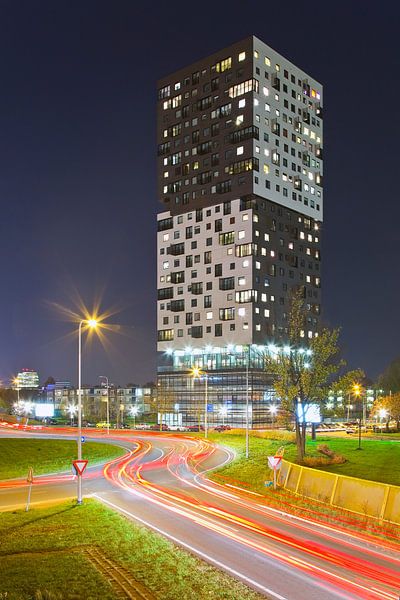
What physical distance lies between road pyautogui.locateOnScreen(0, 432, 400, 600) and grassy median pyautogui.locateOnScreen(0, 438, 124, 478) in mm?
6001

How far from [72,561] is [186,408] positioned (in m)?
106

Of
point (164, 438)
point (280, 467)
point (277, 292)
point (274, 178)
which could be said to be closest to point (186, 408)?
point (277, 292)

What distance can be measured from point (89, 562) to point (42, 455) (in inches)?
1661

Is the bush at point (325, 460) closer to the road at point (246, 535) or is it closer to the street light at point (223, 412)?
the road at point (246, 535)

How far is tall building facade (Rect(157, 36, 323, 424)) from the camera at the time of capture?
379ft

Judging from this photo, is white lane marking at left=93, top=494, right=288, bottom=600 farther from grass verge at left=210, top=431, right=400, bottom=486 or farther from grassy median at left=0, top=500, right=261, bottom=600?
grass verge at left=210, top=431, right=400, bottom=486

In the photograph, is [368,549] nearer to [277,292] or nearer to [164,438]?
[164,438]

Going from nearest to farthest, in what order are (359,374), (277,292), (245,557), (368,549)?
(245,557) < (368,549) < (359,374) < (277,292)

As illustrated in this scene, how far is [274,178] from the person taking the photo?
11956 cm

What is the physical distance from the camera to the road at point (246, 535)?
19.2 meters

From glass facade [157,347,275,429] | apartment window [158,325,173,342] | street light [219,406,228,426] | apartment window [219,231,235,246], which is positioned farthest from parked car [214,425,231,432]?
apartment window [219,231,235,246]

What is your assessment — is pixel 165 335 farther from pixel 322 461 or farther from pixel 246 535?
pixel 246 535

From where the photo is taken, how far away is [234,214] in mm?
116812

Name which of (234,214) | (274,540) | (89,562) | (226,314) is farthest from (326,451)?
(234,214)
